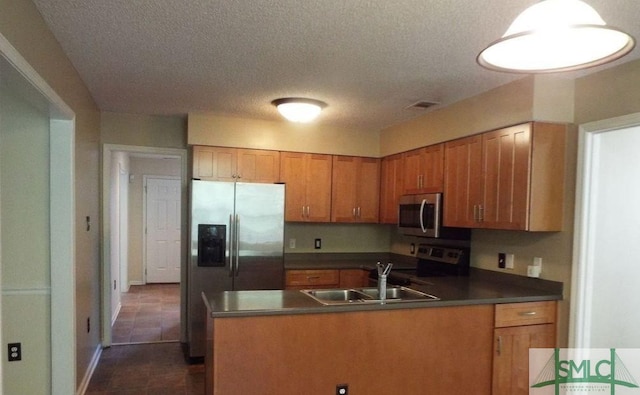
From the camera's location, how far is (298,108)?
342cm

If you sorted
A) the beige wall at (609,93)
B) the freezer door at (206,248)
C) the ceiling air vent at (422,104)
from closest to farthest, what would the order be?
the beige wall at (609,93) → the ceiling air vent at (422,104) → the freezer door at (206,248)

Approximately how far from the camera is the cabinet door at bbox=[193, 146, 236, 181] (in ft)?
13.6

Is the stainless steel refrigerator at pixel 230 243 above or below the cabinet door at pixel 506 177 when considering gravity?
below

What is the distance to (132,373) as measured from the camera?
12.0ft

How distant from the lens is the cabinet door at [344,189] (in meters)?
4.62

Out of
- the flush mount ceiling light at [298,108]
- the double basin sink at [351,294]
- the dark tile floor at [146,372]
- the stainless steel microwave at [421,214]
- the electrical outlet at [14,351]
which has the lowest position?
the dark tile floor at [146,372]

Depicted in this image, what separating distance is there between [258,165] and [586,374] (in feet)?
10.8

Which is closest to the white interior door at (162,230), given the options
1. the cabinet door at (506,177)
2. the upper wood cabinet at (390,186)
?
the upper wood cabinet at (390,186)

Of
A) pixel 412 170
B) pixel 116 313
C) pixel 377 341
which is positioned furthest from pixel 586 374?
pixel 116 313

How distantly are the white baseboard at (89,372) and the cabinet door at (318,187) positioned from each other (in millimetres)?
2419

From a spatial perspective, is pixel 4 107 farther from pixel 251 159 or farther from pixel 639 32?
pixel 639 32

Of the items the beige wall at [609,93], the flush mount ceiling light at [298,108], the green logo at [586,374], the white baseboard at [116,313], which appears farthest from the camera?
the white baseboard at [116,313]

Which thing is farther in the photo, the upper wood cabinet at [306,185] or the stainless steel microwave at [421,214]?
the upper wood cabinet at [306,185]

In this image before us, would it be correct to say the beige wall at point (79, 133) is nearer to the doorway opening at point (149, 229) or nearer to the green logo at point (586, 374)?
the doorway opening at point (149, 229)
